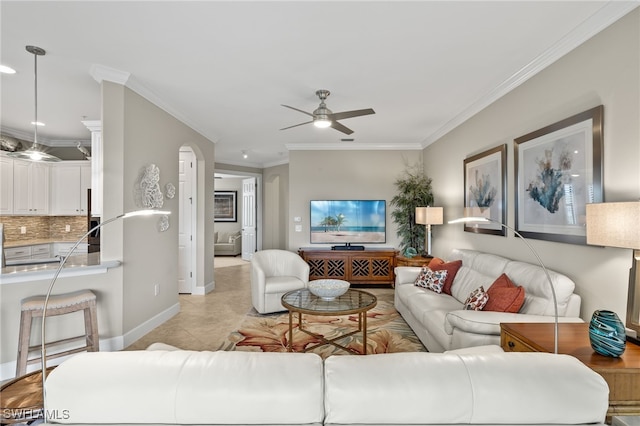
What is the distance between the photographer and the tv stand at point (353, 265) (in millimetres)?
5363

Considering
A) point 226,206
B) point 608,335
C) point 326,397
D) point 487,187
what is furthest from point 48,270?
point 226,206

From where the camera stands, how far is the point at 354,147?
228 inches

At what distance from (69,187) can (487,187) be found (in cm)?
656

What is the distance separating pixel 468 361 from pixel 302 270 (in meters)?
3.46

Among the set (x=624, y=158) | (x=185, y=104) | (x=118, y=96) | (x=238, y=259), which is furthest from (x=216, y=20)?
(x=238, y=259)

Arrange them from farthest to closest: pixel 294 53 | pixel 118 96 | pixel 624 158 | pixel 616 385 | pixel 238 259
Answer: pixel 238 259 → pixel 118 96 → pixel 294 53 → pixel 624 158 → pixel 616 385

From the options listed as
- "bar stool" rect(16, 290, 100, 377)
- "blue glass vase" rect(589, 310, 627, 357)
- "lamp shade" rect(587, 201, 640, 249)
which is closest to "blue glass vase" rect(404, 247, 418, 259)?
"lamp shade" rect(587, 201, 640, 249)

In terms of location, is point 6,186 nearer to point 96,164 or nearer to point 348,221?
point 96,164

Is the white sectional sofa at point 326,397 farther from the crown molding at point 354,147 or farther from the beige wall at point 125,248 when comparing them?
the crown molding at point 354,147

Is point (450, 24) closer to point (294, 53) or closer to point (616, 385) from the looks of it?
point (294, 53)

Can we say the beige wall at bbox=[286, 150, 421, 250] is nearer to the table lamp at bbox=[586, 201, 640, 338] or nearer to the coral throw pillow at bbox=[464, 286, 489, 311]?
the coral throw pillow at bbox=[464, 286, 489, 311]

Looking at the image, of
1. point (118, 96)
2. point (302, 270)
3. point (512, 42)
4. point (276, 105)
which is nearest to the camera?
point (512, 42)

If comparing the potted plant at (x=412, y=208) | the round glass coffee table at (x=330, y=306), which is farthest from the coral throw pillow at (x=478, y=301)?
the potted plant at (x=412, y=208)

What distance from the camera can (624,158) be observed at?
1913 millimetres
